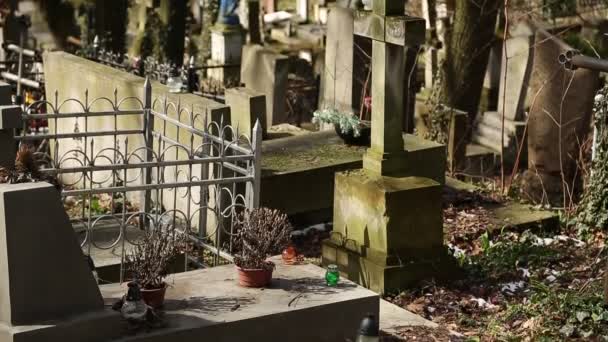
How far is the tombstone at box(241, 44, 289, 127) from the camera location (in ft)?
49.7

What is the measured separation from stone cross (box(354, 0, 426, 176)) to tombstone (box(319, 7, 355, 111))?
12.7 ft

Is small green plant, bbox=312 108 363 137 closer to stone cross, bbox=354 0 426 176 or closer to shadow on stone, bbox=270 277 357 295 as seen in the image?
stone cross, bbox=354 0 426 176

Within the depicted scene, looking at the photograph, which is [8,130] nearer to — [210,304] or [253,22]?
[210,304]

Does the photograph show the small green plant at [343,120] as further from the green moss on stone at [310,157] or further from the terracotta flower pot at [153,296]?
the terracotta flower pot at [153,296]

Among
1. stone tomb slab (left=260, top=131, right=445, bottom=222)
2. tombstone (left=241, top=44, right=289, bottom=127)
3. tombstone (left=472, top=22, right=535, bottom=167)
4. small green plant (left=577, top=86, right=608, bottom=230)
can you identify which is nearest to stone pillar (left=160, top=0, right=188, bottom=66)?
tombstone (left=241, top=44, right=289, bottom=127)

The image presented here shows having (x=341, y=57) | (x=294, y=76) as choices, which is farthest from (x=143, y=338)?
(x=294, y=76)

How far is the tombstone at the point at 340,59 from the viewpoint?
13.6 m

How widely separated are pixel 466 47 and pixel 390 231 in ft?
21.8

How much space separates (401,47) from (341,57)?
13.9 ft

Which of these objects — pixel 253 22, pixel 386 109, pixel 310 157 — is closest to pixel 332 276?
pixel 386 109

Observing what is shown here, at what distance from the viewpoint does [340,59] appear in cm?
1368

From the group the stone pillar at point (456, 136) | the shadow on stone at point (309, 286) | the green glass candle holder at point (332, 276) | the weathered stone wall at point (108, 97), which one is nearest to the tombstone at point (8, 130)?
the shadow on stone at point (309, 286)

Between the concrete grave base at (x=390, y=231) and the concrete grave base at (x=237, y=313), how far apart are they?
3.65ft

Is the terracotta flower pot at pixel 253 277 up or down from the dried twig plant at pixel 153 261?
down
